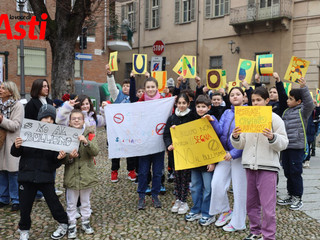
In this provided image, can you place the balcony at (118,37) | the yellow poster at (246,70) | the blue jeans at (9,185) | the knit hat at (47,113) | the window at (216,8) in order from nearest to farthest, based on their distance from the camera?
the knit hat at (47,113) → the blue jeans at (9,185) → the yellow poster at (246,70) → the window at (216,8) → the balcony at (118,37)

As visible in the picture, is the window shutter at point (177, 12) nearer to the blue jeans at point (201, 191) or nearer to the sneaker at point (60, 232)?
the blue jeans at point (201, 191)

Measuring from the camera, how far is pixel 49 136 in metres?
3.84

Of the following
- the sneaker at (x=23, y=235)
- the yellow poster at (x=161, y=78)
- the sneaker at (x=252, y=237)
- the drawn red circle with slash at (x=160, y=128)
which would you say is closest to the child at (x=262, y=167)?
the sneaker at (x=252, y=237)

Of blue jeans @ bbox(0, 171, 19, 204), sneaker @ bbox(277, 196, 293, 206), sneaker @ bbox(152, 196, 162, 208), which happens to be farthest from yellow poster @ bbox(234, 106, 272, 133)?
blue jeans @ bbox(0, 171, 19, 204)

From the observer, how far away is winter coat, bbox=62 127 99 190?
4.02m

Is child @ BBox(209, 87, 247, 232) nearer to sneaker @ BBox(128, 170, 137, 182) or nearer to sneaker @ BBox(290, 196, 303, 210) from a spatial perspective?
sneaker @ BBox(290, 196, 303, 210)

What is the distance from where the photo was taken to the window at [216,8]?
2055 centimetres

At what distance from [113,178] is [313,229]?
3590mm

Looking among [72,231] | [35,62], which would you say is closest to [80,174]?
[72,231]

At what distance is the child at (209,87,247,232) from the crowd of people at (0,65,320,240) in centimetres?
1

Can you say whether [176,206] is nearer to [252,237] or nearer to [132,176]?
[252,237]

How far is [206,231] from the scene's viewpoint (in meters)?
4.20

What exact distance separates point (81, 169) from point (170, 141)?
132cm

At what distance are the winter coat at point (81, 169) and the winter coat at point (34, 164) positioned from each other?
0.23 m
